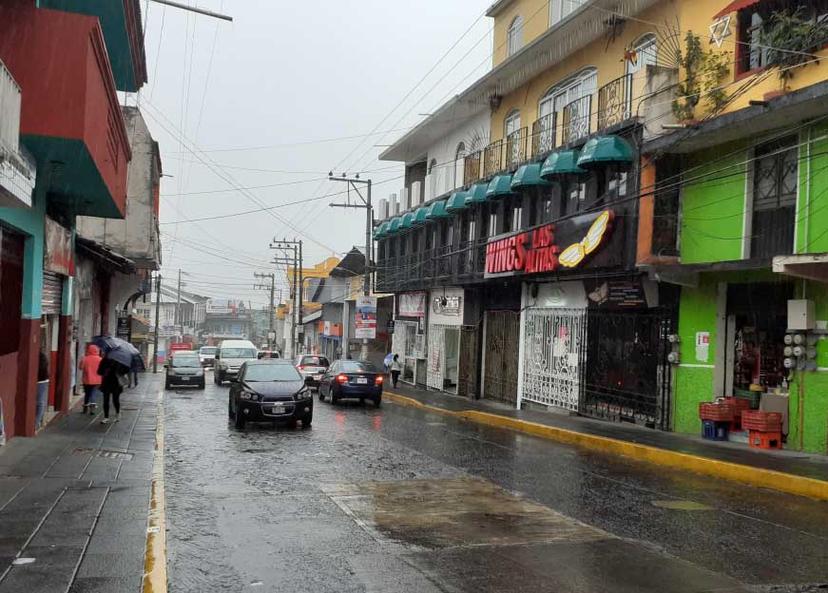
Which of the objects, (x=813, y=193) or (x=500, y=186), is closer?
(x=813, y=193)

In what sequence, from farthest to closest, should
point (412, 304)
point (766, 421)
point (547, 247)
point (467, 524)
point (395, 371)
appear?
point (412, 304) < point (395, 371) < point (547, 247) < point (766, 421) < point (467, 524)

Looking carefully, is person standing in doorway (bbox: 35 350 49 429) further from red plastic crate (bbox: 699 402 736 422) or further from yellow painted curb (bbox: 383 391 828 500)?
red plastic crate (bbox: 699 402 736 422)

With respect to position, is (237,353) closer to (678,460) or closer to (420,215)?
(420,215)

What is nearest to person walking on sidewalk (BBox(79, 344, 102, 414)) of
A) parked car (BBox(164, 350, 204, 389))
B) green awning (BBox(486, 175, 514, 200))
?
green awning (BBox(486, 175, 514, 200))

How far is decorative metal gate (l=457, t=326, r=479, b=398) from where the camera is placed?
1136 inches

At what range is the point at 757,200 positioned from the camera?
15.2 metres

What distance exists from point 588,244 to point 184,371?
20.7 m

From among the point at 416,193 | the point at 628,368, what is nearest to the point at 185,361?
the point at 416,193

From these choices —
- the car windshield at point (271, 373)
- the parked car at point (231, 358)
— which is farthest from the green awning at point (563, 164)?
the parked car at point (231, 358)

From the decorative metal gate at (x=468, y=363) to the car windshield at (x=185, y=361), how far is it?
1178 centimetres

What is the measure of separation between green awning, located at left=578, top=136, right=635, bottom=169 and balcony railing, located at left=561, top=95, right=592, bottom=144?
215 cm

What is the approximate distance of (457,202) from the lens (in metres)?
27.4

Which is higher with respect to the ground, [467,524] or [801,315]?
[801,315]

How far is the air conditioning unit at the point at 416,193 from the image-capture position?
36859 millimetres
